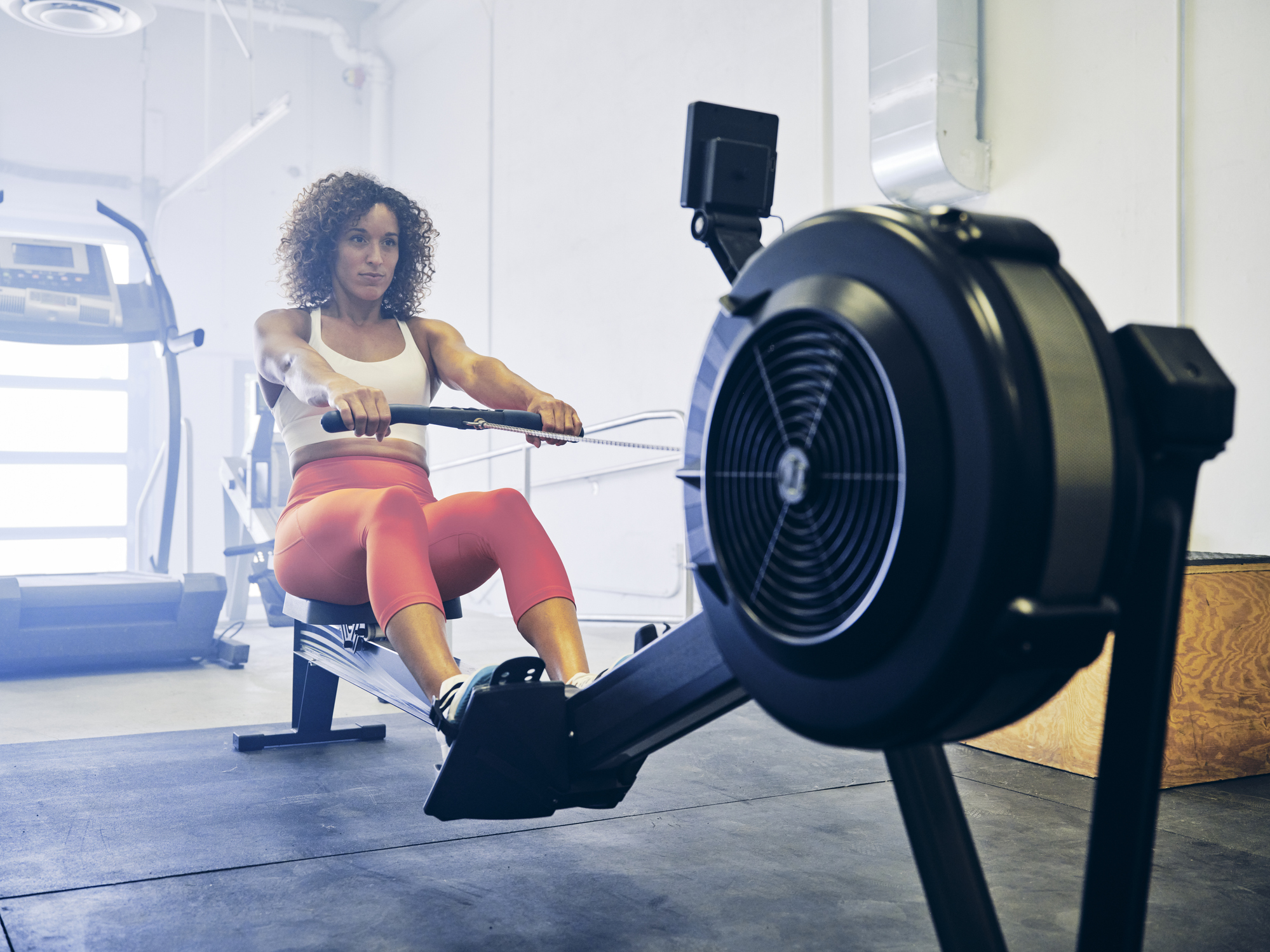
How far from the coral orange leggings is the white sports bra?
69mm

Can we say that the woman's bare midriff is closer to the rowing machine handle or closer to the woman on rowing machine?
the woman on rowing machine

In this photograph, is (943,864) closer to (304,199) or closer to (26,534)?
(304,199)

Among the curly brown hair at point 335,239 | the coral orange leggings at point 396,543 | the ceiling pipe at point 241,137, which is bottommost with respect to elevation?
the coral orange leggings at point 396,543

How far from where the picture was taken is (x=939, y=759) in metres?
1.04

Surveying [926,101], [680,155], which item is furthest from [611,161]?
[926,101]

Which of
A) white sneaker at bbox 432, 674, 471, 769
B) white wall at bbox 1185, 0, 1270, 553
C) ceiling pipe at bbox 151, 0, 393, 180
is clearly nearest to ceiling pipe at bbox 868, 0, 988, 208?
white wall at bbox 1185, 0, 1270, 553

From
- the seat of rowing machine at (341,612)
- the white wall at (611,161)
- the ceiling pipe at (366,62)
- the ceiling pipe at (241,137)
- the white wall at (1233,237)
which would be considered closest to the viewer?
the seat of rowing machine at (341,612)

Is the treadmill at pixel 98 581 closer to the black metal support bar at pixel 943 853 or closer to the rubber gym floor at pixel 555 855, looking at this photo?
the rubber gym floor at pixel 555 855

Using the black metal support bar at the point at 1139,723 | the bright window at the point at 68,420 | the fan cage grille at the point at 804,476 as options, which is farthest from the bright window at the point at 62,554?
the black metal support bar at the point at 1139,723

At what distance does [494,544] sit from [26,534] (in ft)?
20.6

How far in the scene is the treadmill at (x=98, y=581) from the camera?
3533 millimetres

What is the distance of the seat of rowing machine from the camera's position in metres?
1.90

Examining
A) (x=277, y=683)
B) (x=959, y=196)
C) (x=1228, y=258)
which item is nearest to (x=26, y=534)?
(x=277, y=683)

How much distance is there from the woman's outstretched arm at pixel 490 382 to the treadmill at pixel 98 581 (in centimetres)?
195
